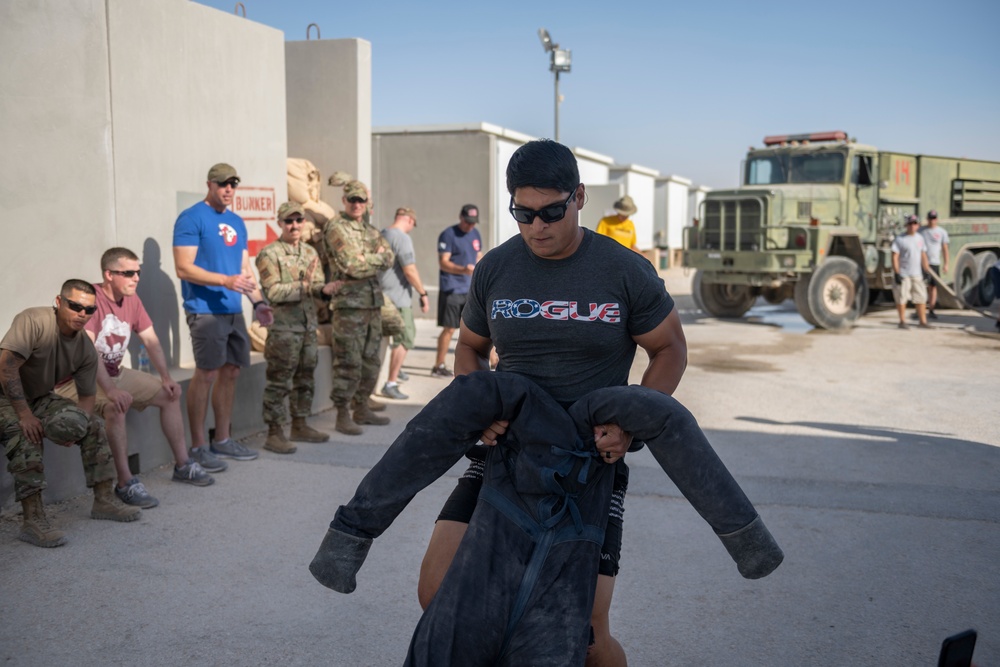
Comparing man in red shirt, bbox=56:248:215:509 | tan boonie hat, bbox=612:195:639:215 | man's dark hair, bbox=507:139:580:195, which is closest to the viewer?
man's dark hair, bbox=507:139:580:195

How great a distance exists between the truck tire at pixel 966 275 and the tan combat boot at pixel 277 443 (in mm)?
14066

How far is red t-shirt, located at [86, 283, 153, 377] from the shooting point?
5438 millimetres

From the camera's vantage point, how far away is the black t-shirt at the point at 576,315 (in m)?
2.65

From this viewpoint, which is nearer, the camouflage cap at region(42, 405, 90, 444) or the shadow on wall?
the camouflage cap at region(42, 405, 90, 444)

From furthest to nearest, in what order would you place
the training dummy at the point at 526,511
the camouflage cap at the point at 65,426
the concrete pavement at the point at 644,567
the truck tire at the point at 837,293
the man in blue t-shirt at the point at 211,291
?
the truck tire at the point at 837,293, the man in blue t-shirt at the point at 211,291, the camouflage cap at the point at 65,426, the concrete pavement at the point at 644,567, the training dummy at the point at 526,511

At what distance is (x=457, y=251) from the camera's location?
1003 centimetres

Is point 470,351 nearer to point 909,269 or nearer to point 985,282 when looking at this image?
point 909,269

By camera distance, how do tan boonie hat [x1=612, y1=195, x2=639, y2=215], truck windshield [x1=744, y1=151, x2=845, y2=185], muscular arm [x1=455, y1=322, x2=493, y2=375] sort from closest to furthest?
muscular arm [x1=455, y1=322, x2=493, y2=375], tan boonie hat [x1=612, y1=195, x2=639, y2=215], truck windshield [x1=744, y1=151, x2=845, y2=185]

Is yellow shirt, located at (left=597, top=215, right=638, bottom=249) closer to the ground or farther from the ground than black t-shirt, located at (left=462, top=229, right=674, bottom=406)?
farther from the ground

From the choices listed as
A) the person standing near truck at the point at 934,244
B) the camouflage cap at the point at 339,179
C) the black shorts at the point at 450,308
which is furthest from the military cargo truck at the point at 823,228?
the camouflage cap at the point at 339,179

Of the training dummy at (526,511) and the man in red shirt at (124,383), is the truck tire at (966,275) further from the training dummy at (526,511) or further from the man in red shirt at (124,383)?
the training dummy at (526,511)

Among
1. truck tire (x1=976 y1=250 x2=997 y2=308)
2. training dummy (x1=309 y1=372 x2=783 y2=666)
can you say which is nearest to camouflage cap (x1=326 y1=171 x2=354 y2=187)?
training dummy (x1=309 y1=372 x2=783 y2=666)

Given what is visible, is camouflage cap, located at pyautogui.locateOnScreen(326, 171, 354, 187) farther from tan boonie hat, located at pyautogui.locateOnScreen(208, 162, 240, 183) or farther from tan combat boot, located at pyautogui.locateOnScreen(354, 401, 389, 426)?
tan boonie hat, located at pyautogui.locateOnScreen(208, 162, 240, 183)

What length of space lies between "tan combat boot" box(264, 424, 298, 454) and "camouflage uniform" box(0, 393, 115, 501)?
1.73 metres
